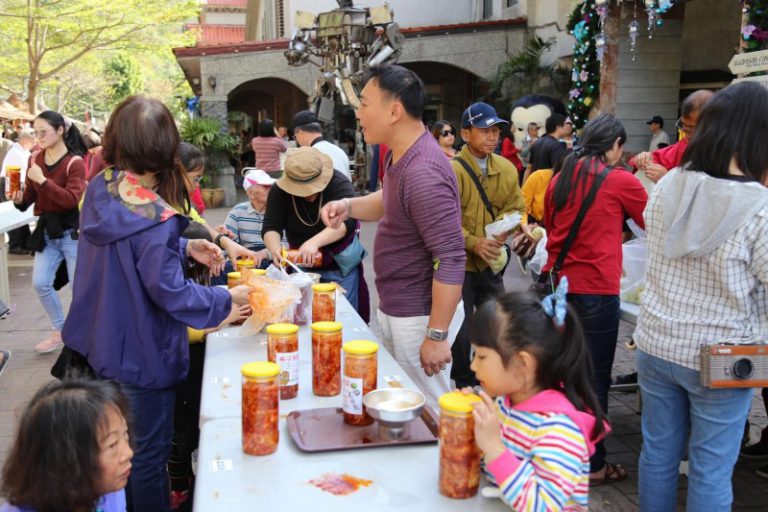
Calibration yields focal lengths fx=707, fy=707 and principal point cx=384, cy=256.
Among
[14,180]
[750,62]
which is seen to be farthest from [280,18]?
[750,62]

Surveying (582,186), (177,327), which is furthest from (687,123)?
(177,327)

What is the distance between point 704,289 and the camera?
7.89 feet

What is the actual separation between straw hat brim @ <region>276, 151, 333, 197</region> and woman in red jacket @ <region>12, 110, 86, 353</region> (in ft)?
8.19

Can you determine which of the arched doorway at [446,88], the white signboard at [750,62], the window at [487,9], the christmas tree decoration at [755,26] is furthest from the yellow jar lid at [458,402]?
the window at [487,9]

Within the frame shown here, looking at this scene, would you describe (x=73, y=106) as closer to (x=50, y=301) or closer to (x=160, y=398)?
(x=50, y=301)

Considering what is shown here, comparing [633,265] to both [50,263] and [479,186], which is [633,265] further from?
[50,263]

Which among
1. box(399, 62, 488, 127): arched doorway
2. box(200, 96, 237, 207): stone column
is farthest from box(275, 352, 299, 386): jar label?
box(399, 62, 488, 127): arched doorway

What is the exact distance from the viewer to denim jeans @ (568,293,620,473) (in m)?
3.50

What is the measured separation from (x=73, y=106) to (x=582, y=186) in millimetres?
48210

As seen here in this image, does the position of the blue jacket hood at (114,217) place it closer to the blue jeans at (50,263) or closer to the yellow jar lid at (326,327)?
the yellow jar lid at (326,327)

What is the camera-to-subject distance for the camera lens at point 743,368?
2.32m

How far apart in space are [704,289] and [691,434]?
0.55 meters

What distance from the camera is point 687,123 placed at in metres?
4.03

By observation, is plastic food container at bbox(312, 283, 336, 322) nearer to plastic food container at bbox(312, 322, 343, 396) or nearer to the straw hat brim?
plastic food container at bbox(312, 322, 343, 396)
